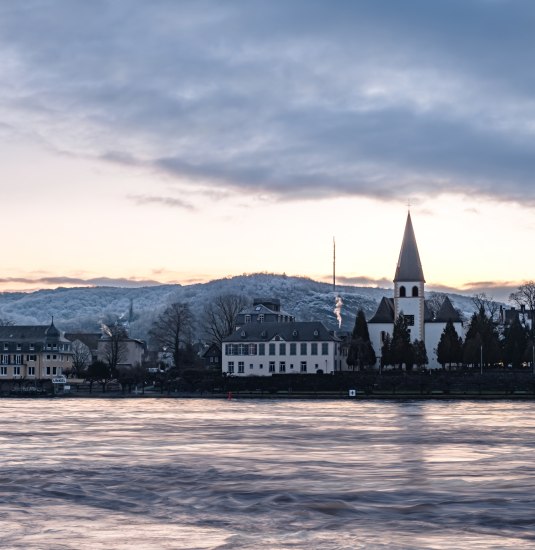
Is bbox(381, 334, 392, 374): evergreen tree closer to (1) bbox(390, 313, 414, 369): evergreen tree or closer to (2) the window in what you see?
(1) bbox(390, 313, 414, 369): evergreen tree

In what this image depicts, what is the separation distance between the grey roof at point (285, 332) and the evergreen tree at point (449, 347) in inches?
643

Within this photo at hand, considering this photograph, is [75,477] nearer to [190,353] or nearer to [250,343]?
[250,343]

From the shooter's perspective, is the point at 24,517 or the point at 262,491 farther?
the point at 262,491

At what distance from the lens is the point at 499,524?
3164 centimetres

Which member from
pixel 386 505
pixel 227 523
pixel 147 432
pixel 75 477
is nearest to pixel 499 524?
pixel 386 505

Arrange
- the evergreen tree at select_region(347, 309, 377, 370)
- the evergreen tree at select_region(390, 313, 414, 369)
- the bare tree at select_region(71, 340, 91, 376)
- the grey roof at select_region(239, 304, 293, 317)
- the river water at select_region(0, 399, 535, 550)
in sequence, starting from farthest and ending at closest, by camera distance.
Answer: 1. the grey roof at select_region(239, 304, 293, 317)
2. the bare tree at select_region(71, 340, 91, 376)
3. the evergreen tree at select_region(347, 309, 377, 370)
4. the evergreen tree at select_region(390, 313, 414, 369)
5. the river water at select_region(0, 399, 535, 550)

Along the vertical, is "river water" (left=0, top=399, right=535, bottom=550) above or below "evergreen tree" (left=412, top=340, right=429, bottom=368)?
below

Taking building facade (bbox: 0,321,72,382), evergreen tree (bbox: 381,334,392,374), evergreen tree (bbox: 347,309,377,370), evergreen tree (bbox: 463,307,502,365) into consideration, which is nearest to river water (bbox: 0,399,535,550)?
evergreen tree (bbox: 463,307,502,365)

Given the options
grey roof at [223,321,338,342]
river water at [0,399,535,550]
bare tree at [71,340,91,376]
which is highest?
grey roof at [223,321,338,342]

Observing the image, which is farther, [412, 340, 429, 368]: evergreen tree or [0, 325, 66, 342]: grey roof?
[0, 325, 66, 342]: grey roof

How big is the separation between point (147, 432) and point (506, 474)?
2906 centimetres

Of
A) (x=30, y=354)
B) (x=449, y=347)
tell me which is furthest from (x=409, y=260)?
(x=30, y=354)

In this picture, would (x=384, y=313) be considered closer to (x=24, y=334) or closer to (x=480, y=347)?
(x=480, y=347)

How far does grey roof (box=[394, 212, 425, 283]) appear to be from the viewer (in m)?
166
